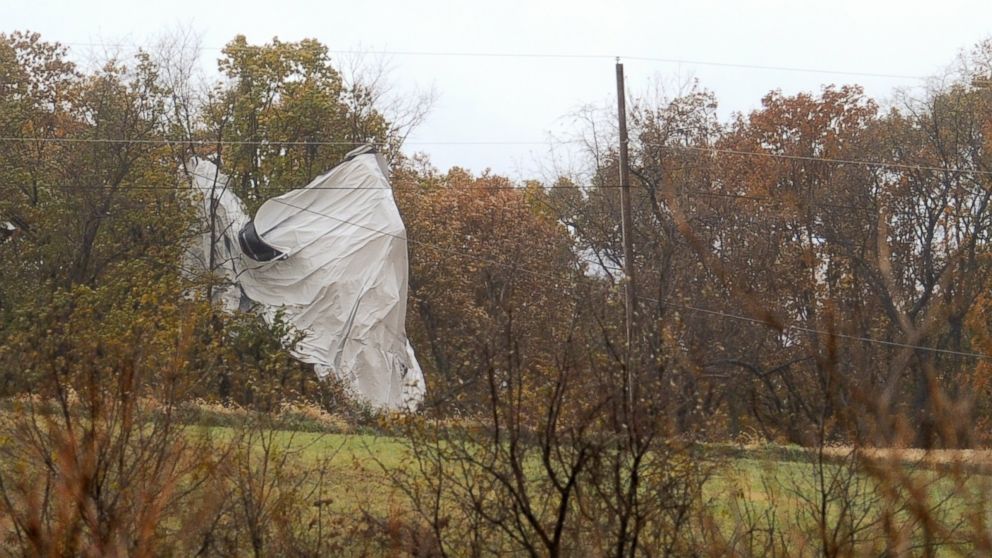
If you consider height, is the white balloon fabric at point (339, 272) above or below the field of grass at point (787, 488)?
above

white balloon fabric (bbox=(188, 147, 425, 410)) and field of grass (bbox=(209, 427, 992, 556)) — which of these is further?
white balloon fabric (bbox=(188, 147, 425, 410))

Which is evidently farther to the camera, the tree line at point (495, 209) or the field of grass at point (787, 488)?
the tree line at point (495, 209)

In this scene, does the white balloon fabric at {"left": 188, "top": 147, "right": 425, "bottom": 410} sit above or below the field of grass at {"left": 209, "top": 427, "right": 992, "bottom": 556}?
above

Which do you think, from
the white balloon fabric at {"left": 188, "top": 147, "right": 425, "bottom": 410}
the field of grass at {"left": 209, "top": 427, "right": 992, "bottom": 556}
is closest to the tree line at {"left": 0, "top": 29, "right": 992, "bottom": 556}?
the white balloon fabric at {"left": 188, "top": 147, "right": 425, "bottom": 410}

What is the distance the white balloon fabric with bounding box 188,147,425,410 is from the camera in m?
27.5

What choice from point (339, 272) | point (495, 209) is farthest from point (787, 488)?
point (495, 209)

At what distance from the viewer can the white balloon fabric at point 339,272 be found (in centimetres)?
2748

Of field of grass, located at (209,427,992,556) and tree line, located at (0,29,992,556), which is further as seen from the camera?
tree line, located at (0,29,992,556)

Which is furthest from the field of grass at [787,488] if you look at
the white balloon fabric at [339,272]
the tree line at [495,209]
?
the white balloon fabric at [339,272]

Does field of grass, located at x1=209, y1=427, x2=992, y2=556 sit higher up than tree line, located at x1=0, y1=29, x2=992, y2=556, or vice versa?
tree line, located at x1=0, y1=29, x2=992, y2=556

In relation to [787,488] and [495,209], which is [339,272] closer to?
[495,209]

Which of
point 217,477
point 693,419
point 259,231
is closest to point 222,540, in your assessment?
point 217,477

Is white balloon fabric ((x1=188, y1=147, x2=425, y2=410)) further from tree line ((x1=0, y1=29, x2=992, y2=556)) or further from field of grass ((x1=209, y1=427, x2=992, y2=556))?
field of grass ((x1=209, y1=427, x2=992, y2=556))

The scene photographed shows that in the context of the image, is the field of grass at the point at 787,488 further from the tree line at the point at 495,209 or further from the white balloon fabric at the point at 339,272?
the white balloon fabric at the point at 339,272
